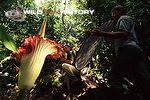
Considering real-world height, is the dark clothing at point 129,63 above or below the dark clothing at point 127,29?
below

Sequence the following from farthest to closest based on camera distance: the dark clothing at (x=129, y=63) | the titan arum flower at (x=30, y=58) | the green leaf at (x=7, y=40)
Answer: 1. the dark clothing at (x=129, y=63)
2. the titan arum flower at (x=30, y=58)
3. the green leaf at (x=7, y=40)

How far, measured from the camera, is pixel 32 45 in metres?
2.82

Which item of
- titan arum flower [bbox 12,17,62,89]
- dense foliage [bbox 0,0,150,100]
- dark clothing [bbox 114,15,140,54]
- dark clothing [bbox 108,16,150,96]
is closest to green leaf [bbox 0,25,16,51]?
dense foliage [bbox 0,0,150,100]

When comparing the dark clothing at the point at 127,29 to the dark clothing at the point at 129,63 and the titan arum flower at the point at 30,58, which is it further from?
the titan arum flower at the point at 30,58

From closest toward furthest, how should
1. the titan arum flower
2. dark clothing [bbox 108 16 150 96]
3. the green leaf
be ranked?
the green leaf
the titan arum flower
dark clothing [bbox 108 16 150 96]

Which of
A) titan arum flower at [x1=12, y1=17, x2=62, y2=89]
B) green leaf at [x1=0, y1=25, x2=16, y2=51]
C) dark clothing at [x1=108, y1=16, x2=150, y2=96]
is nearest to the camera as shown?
green leaf at [x1=0, y1=25, x2=16, y2=51]

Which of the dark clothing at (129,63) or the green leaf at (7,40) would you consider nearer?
the green leaf at (7,40)

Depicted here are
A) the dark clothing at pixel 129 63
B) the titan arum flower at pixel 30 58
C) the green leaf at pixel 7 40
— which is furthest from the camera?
the dark clothing at pixel 129 63

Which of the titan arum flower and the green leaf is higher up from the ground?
the green leaf

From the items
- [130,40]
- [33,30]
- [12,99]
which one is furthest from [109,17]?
[33,30]

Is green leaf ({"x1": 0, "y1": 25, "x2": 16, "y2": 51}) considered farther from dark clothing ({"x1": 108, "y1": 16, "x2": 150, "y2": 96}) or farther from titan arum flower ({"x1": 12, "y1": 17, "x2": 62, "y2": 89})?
dark clothing ({"x1": 108, "y1": 16, "x2": 150, "y2": 96})

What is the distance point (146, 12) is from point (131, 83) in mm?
2654

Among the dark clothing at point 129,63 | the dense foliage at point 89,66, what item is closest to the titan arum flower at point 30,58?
the dense foliage at point 89,66

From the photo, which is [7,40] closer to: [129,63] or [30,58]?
[30,58]
